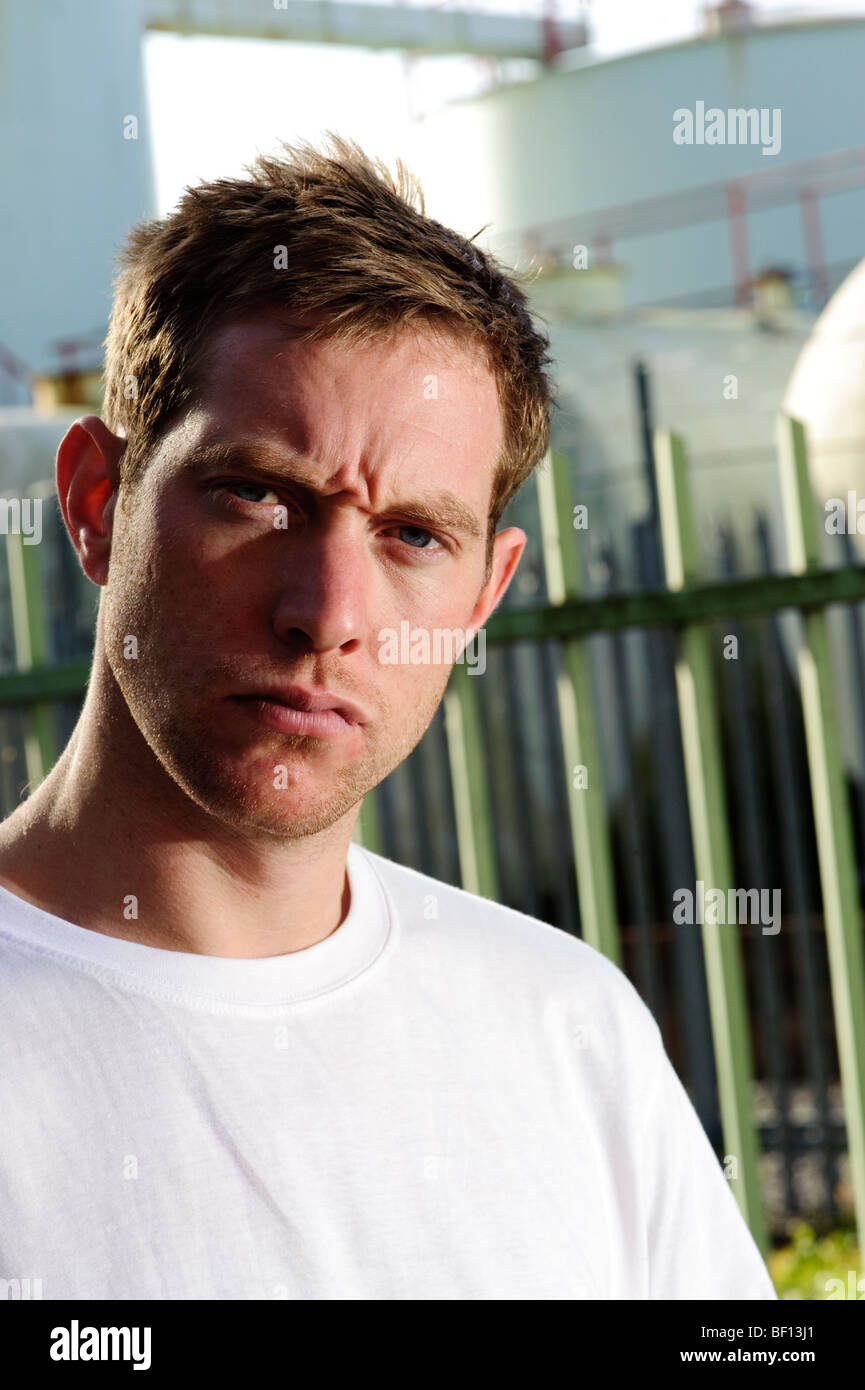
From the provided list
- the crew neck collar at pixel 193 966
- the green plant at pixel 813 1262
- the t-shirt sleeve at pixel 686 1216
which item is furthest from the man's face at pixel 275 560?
the green plant at pixel 813 1262

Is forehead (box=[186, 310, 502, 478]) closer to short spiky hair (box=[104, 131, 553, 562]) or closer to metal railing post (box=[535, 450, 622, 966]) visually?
short spiky hair (box=[104, 131, 553, 562])

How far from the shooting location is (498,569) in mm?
1929

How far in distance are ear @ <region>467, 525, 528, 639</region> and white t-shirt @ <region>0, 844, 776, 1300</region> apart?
351mm

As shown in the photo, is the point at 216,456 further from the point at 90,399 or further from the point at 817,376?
the point at 90,399

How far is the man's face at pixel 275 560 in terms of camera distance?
4.97 feet

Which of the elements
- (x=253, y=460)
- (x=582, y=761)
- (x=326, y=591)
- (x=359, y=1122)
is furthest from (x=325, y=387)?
(x=582, y=761)

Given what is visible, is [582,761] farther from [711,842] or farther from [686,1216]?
[686,1216]

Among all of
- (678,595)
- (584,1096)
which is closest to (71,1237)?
(584,1096)

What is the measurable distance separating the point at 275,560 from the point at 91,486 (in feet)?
0.95

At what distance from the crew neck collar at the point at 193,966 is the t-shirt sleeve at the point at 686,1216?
0.45 meters

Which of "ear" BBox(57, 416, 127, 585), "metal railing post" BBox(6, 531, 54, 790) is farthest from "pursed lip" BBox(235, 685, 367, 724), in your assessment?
"metal railing post" BBox(6, 531, 54, 790)

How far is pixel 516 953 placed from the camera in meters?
1.87

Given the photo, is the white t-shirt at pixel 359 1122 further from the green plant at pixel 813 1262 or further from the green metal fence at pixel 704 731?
the green plant at pixel 813 1262

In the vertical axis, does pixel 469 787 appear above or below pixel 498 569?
below
